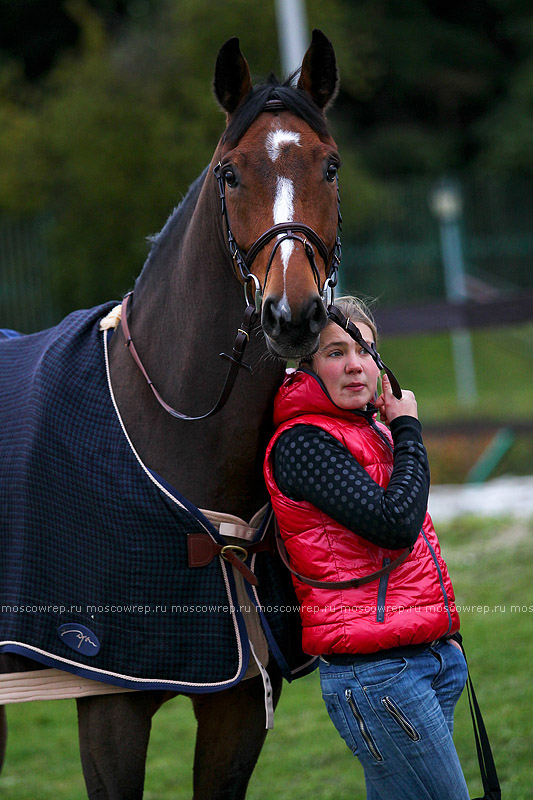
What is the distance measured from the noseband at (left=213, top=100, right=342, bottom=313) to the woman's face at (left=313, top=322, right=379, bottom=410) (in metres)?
0.14

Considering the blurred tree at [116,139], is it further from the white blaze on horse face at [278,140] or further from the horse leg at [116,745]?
the horse leg at [116,745]

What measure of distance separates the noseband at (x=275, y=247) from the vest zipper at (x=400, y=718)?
0.93 m

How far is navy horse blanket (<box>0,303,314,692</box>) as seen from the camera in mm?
2361

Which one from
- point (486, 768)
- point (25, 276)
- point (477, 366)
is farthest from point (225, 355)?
point (477, 366)

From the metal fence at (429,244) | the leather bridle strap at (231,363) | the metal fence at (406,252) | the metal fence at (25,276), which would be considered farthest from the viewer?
the metal fence at (429,244)

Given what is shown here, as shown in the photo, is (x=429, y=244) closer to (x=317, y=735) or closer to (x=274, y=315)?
(x=317, y=735)

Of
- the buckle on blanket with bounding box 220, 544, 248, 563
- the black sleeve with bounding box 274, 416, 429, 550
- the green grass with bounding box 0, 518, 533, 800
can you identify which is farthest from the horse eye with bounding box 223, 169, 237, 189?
the green grass with bounding box 0, 518, 533, 800

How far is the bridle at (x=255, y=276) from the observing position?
212 centimetres

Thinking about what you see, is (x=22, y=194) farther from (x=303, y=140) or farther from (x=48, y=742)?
(x=303, y=140)

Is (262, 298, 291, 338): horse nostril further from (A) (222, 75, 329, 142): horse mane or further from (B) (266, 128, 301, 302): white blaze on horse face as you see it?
(A) (222, 75, 329, 142): horse mane

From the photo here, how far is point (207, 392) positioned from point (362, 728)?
0.89 metres

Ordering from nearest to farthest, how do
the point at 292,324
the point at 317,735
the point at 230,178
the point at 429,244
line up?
the point at 292,324
the point at 230,178
the point at 317,735
the point at 429,244

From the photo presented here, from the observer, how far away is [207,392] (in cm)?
240

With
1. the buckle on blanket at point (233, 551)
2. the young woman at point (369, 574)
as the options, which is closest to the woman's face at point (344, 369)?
the young woman at point (369, 574)
